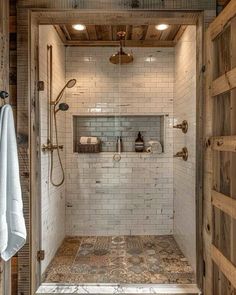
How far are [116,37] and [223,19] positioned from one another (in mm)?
2131

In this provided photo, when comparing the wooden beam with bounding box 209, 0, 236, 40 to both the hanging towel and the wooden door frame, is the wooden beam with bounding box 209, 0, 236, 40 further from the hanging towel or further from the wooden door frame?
the hanging towel

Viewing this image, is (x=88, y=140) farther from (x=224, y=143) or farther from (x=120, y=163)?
(x=224, y=143)

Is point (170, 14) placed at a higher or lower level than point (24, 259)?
higher

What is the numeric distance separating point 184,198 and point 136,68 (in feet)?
5.97

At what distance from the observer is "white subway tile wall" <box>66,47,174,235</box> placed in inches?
149

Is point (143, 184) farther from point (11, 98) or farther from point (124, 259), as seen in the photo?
point (11, 98)

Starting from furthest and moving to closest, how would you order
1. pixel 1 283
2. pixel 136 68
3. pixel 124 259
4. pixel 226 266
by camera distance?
pixel 136 68 → pixel 124 259 → pixel 1 283 → pixel 226 266

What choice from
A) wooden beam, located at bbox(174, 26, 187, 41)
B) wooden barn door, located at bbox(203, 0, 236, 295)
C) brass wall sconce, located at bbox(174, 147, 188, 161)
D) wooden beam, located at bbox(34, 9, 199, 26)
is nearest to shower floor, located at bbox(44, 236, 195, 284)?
wooden barn door, located at bbox(203, 0, 236, 295)

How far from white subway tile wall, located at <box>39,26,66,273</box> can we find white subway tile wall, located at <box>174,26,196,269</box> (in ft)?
4.68

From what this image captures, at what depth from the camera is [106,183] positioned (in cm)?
380

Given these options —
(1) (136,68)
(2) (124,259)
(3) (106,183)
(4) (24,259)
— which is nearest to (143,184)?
(3) (106,183)

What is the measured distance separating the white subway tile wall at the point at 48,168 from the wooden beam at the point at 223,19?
5.03 ft

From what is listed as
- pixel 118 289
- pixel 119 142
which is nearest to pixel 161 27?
pixel 119 142

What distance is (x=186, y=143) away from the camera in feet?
10.1
